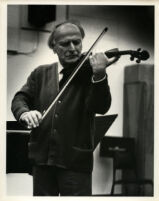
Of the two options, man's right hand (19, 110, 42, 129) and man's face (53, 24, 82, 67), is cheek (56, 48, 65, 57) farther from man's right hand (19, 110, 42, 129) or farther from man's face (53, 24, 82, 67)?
man's right hand (19, 110, 42, 129)

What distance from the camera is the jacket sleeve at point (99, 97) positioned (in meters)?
1.33

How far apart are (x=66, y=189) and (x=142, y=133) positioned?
0.43m

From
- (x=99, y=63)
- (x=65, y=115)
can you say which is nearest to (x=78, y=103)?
(x=65, y=115)

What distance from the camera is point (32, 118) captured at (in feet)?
4.34

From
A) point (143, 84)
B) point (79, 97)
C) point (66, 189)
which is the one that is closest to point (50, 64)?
point (79, 97)

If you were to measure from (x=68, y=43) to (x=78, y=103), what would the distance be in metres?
0.28

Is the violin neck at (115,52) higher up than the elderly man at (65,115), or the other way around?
the violin neck at (115,52)

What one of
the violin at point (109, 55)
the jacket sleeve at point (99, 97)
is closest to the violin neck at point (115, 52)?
the violin at point (109, 55)

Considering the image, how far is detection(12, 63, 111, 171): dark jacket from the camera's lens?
134 cm

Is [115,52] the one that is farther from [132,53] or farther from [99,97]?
[99,97]

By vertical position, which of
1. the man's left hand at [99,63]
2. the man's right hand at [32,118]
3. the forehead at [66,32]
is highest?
the forehead at [66,32]

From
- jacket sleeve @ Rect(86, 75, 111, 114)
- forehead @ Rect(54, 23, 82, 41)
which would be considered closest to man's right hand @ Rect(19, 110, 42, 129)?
jacket sleeve @ Rect(86, 75, 111, 114)

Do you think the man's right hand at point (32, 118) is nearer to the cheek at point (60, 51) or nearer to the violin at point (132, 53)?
the cheek at point (60, 51)

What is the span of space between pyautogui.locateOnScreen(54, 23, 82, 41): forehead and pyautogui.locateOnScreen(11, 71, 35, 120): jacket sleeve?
209mm
